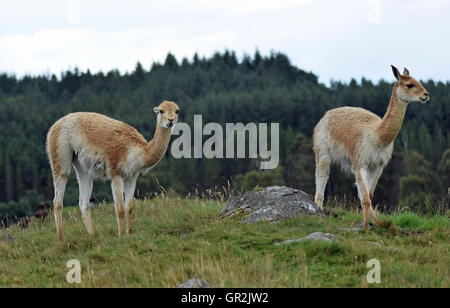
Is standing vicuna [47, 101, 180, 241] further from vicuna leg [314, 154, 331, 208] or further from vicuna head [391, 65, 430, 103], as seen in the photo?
vicuna head [391, 65, 430, 103]

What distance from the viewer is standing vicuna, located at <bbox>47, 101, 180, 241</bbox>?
11734mm

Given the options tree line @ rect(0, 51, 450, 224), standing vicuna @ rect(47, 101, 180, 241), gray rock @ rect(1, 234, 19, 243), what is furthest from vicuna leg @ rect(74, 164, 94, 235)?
tree line @ rect(0, 51, 450, 224)

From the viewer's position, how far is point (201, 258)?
8469 millimetres

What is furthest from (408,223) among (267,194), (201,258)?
(201,258)

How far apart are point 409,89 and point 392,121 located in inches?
26.6

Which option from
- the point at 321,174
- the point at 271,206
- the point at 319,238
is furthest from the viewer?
Answer: the point at 321,174

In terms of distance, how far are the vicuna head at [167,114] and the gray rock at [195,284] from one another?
14.4 ft

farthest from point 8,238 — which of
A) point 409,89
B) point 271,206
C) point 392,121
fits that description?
point 409,89

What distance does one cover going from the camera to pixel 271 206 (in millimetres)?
12156

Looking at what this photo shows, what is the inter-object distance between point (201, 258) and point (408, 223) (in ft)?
19.4

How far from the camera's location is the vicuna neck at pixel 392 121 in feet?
38.7

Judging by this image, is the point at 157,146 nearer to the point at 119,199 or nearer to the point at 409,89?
the point at 119,199

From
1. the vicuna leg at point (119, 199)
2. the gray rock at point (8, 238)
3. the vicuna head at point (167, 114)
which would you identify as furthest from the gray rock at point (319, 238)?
the gray rock at point (8, 238)

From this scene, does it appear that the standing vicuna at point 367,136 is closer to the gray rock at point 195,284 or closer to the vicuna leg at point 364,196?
the vicuna leg at point 364,196
